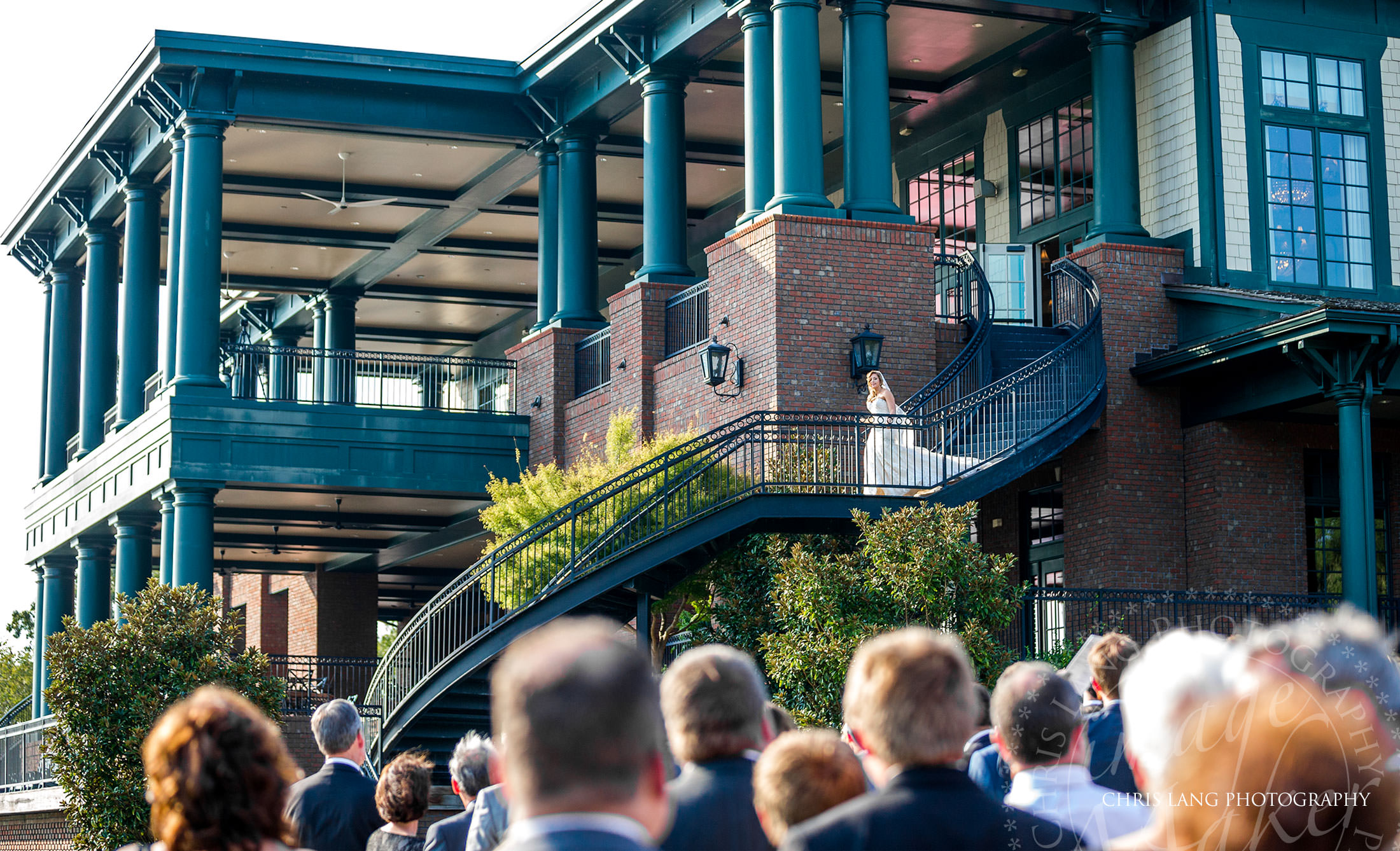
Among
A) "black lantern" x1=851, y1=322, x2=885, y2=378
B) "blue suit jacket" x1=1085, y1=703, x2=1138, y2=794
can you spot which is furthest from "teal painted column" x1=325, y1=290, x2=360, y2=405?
"blue suit jacket" x1=1085, y1=703, x2=1138, y2=794

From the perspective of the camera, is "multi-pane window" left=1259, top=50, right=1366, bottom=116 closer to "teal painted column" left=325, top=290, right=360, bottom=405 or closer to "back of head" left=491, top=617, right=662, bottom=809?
"teal painted column" left=325, top=290, right=360, bottom=405

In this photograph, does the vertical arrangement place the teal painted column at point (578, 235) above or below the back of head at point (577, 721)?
above

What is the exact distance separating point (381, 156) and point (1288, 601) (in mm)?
16975

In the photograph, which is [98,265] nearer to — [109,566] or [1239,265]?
[109,566]

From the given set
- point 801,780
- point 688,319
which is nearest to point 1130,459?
point 688,319

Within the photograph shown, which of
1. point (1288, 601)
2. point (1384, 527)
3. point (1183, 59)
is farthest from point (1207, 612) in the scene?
point (1183, 59)

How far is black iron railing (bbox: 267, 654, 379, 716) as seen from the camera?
2927 centimetres

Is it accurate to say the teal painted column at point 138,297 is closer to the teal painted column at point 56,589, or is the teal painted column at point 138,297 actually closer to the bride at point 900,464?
the teal painted column at point 56,589

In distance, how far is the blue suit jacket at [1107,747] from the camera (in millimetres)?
6414

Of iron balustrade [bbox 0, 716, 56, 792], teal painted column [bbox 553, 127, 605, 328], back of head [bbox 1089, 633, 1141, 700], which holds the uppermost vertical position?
teal painted column [bbox 553, 127, 605, 328]

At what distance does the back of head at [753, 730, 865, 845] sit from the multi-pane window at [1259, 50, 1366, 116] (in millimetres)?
19754

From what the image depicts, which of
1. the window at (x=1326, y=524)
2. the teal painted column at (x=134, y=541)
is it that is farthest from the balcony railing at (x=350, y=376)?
the window at (x=1326, y=524)

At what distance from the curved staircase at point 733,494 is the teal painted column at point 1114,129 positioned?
1096mm

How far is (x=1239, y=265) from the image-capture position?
21953 millimetres
